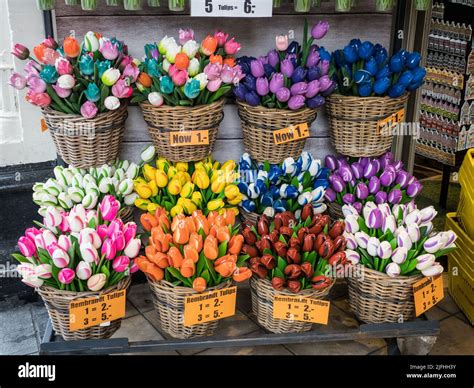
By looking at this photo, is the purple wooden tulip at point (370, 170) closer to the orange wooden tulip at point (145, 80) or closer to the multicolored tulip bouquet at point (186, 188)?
the multicolored tulip bouquet at point (186, 188)

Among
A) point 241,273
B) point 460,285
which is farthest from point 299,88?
point 460,285

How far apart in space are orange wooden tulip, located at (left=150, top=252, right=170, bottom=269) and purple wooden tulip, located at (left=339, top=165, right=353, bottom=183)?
2.93ft

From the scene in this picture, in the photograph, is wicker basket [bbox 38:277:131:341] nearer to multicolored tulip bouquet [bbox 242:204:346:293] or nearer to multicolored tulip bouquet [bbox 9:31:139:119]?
multicolored tulip bouquet [bbox 242:204:346:293]

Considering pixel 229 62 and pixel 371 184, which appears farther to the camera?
pixel 371 184

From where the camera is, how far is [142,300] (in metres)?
2.73

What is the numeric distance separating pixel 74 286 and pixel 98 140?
571 millimetres

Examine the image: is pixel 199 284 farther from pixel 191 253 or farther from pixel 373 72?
pixel 373 72

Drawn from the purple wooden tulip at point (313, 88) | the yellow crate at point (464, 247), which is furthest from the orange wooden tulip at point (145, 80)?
the yellow crate at point (464, 247)

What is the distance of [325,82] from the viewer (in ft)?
7.41

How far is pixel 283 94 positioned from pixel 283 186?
1.24ft

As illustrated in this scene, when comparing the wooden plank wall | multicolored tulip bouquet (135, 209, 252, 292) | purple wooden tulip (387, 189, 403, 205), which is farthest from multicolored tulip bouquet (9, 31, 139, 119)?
purple wooden tulip (387, 189, 403, 205)

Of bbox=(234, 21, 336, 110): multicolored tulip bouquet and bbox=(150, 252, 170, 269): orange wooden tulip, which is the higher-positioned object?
bbox=(234, 21, 336, 110): multicolored tulip bouquet

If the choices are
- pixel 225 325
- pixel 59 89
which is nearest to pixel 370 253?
pixel 225 325

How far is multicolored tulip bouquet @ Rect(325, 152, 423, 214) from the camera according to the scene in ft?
8.10
